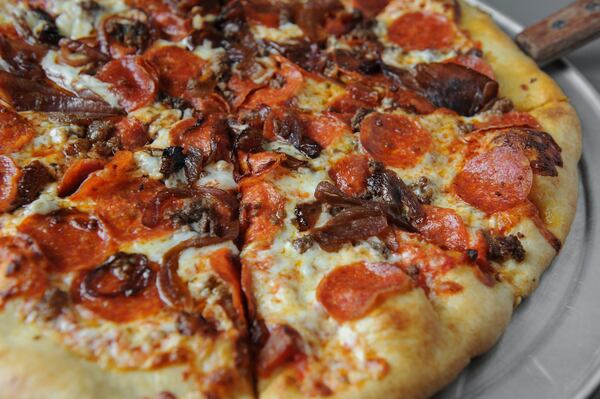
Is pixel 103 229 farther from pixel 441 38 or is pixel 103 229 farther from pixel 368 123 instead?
pixel 441 38

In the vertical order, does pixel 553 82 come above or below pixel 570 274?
above

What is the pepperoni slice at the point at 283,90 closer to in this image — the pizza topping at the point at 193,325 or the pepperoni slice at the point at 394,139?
the pepperoni slice at the point at 394,139

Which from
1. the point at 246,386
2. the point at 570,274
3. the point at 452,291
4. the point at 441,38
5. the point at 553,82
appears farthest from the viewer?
the point at 441,38

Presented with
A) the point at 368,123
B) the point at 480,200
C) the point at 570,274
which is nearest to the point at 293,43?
the point at 368,123

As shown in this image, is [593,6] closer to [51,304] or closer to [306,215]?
[306,215]

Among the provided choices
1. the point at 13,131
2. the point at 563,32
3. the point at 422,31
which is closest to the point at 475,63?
the point at 422,31

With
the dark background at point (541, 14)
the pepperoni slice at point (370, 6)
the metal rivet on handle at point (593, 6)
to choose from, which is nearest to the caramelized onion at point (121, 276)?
the pepperoni slice at point (370, 6)

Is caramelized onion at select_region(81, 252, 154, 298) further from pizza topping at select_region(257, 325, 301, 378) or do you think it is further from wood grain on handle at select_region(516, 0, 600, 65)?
wood grain on handle at select_region(516, 0, 600, 65)
